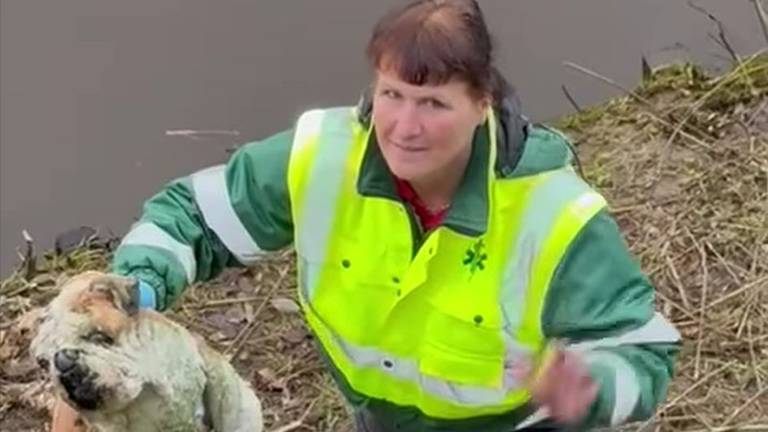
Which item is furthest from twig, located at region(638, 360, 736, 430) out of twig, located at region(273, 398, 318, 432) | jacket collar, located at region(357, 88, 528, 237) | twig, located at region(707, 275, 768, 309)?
jacket collar, located at region(357, 88, 528, 237)

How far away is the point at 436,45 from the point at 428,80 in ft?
0.14

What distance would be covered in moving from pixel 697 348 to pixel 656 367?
3.70ft

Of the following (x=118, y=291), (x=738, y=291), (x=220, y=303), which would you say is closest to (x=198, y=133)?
(x=220, y=303)

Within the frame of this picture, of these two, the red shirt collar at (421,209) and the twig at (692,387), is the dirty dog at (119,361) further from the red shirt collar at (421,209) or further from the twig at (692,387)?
the twig at (692,387)

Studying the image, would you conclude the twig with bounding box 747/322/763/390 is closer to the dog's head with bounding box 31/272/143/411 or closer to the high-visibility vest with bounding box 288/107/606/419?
the high-visibility vest with bounding box 288/107/606/419

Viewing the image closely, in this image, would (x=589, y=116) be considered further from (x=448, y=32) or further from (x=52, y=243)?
(x=448, y=32)

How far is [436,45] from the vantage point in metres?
2.26

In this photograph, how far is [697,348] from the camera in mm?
3518

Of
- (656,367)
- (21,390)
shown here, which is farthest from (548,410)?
(21,390)

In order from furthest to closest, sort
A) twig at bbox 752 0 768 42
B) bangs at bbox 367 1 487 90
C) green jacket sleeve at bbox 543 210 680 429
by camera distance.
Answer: twig at bbox 752 0 768 42 < green jacket sleeve at bbox 543 210 680 429 < bangs at bbox 367 1 487 90

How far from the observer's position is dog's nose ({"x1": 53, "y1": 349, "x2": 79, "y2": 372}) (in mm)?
1927

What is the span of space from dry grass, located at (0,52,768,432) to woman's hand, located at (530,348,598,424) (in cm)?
91

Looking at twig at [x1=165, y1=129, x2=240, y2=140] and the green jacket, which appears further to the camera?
twig at [x1=165, y1=129, x2=240, y2=140]

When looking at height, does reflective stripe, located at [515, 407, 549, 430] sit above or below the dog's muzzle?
below
